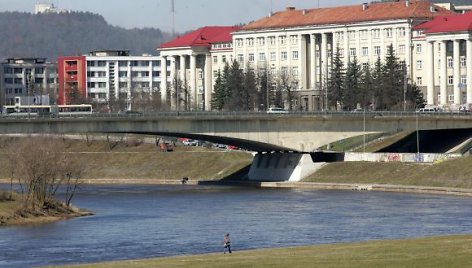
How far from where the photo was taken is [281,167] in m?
158

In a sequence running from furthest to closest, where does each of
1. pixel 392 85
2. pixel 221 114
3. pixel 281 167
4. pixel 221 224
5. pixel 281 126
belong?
pixel 392 85
pixel 281 167
pixel 281 126
pixel 221 114
pixel 221 224

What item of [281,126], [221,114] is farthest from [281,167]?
[221,114]

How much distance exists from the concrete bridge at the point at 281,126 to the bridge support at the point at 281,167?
98mm

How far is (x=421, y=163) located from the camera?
146 meters

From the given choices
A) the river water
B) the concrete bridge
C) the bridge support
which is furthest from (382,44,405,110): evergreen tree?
the river water

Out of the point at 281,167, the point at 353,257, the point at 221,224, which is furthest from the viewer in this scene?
the point at 281,167

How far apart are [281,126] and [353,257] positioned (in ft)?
274

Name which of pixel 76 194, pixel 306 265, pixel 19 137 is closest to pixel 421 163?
pixel 76 194

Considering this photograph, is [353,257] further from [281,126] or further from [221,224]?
[281,126]

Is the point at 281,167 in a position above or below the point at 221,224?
above

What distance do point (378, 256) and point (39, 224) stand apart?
43.6 meters

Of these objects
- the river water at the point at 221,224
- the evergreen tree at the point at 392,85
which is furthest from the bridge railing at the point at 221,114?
the evergreen tree at the point at 392,85

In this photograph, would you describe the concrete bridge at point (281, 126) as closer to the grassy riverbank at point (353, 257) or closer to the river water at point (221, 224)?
the river water at point (221, 224)

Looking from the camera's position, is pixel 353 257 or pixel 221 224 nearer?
Result: pixel 353 257
